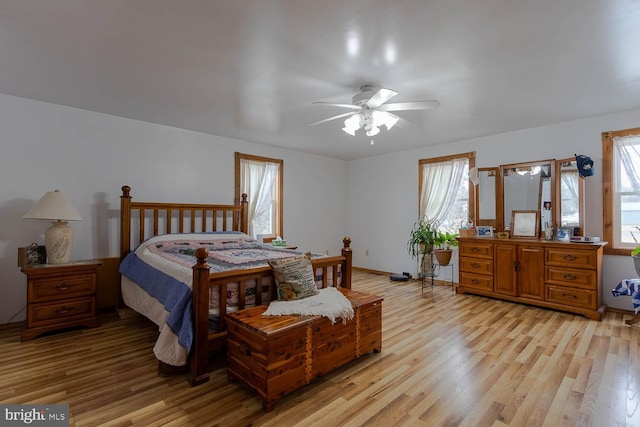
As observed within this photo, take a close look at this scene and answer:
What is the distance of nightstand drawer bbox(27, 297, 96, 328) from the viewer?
284cm

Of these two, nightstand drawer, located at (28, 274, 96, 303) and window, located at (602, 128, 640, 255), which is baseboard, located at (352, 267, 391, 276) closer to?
window, located at (602, 128, 640, 255)

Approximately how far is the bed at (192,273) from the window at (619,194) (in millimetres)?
3272

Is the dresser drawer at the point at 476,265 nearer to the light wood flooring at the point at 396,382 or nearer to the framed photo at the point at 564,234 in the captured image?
the framed photo at the point at 564,234

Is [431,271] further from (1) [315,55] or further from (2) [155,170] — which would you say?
(2) [155,170]

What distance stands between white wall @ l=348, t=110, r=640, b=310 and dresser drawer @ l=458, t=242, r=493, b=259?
698 mm

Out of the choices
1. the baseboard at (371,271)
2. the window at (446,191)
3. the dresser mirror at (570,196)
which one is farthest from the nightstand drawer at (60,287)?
the dresser mirror at (570,196)

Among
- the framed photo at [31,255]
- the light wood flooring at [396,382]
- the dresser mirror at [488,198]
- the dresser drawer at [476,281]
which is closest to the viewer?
the light wood flooring at [396,382]

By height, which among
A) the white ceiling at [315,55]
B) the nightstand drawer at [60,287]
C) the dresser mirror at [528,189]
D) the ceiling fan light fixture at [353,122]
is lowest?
the nightstand drawer at [60,287]

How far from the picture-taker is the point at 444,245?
16.6 ft

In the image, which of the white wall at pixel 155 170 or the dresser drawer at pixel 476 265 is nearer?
the white wall at pixel 155 170

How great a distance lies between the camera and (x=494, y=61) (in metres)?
2.40

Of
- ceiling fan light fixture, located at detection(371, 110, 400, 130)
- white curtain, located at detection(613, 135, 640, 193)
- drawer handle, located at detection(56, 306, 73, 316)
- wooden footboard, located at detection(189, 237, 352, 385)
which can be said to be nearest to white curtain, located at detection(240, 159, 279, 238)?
drawer handle, located at detection(56, 306, 73, 316)

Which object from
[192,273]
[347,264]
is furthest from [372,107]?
[192,273]

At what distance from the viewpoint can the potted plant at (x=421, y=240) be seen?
4.96m
